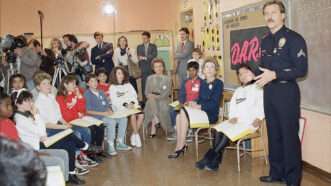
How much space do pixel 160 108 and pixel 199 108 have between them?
1192 mm

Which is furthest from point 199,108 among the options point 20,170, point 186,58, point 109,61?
point 20,170

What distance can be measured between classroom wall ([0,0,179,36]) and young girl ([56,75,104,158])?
15.4ft

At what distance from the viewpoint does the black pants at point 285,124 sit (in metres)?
3.55

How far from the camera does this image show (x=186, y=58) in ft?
24.2

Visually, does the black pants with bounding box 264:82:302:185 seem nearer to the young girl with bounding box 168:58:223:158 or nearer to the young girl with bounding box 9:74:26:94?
the young girl with bounding box 168:58:223:158

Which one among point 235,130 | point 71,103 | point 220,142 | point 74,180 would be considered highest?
point 71,103

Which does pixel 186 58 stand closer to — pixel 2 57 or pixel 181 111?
pixel 181 111

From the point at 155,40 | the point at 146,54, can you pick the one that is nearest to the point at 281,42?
the point at 146,54

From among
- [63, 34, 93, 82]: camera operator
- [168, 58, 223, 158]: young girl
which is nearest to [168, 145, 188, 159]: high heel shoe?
[168, 58, 223, 158]: young girl

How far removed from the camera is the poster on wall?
517 centimetres

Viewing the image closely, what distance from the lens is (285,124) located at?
3590 millimetres

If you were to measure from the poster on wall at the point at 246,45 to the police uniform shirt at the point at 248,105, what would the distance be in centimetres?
60

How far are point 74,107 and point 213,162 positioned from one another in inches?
64.7

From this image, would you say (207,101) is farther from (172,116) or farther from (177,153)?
(172,116)
